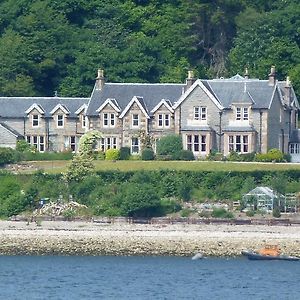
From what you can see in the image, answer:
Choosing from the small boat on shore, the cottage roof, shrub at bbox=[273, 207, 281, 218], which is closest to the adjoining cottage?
the cottage roof

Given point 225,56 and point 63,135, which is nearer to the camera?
point 63,135

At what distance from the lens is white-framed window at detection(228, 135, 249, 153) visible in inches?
4193

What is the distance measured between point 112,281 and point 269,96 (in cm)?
2625

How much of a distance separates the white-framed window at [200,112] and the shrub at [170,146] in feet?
4.54

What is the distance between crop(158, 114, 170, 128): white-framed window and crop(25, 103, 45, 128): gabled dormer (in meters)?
5.91

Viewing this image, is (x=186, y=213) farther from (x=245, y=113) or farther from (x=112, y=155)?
(x=245, y=113)

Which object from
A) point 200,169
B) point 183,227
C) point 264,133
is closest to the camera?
point 183,227

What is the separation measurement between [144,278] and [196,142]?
2421cm

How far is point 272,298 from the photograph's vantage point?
77.8 m

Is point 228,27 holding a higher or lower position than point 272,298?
higher

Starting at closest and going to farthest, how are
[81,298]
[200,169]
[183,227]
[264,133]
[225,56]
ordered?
[81,298], [183,227], [200,169], [264,133], [225,56]

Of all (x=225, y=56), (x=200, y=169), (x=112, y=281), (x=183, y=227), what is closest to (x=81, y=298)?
(x=112, y=281)

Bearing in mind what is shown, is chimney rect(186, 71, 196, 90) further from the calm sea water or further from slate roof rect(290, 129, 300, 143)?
the calm sea water

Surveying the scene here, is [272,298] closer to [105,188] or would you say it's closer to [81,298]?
[81,298]
